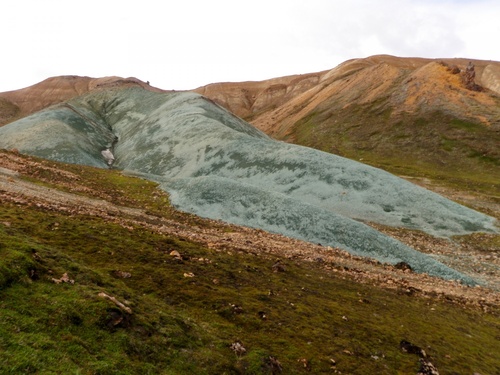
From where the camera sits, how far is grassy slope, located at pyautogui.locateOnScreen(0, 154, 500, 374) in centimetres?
1069

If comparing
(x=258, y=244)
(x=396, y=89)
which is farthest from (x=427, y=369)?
(x=396, y=89)

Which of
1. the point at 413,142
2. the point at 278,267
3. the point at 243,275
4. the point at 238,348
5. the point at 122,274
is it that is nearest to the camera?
the point at 238,348

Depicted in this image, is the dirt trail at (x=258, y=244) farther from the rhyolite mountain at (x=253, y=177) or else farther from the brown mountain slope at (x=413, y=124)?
the brown mountain slope at (x=413, y=124)

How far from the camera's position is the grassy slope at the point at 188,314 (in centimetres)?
1069

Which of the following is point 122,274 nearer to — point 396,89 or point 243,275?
point 243,275

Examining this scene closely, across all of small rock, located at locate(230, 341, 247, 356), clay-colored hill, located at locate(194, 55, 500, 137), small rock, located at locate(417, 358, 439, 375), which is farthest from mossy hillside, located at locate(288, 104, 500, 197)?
small rock, located at locate(230, 341, 247, 356)

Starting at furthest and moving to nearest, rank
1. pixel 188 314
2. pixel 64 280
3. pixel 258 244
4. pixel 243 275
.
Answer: pixel 258 244 < pixel 243 275 < pixel 188 314 < pixel 64 280

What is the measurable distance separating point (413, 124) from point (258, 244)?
10789cm

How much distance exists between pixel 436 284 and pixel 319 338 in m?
19.7

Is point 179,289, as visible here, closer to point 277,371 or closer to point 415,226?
point 277,371

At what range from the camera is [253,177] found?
62250 mm

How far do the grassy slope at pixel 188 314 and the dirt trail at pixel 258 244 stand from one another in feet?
6.41

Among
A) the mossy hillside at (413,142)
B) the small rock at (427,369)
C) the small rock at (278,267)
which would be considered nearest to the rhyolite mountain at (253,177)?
the small rock at (278,267)

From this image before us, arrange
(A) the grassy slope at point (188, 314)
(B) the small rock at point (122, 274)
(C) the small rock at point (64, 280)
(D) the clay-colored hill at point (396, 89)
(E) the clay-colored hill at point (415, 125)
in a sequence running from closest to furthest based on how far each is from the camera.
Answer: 1. (A) the grassy slope at point (188, 314)
2. (C) the small rock at point (64, 280)
3. (B) the small rock at point (122, 274)
4. (E) the clay-colored hill at point (415, 125)
5. (D) the clay-colored hill at point (396, 89)
